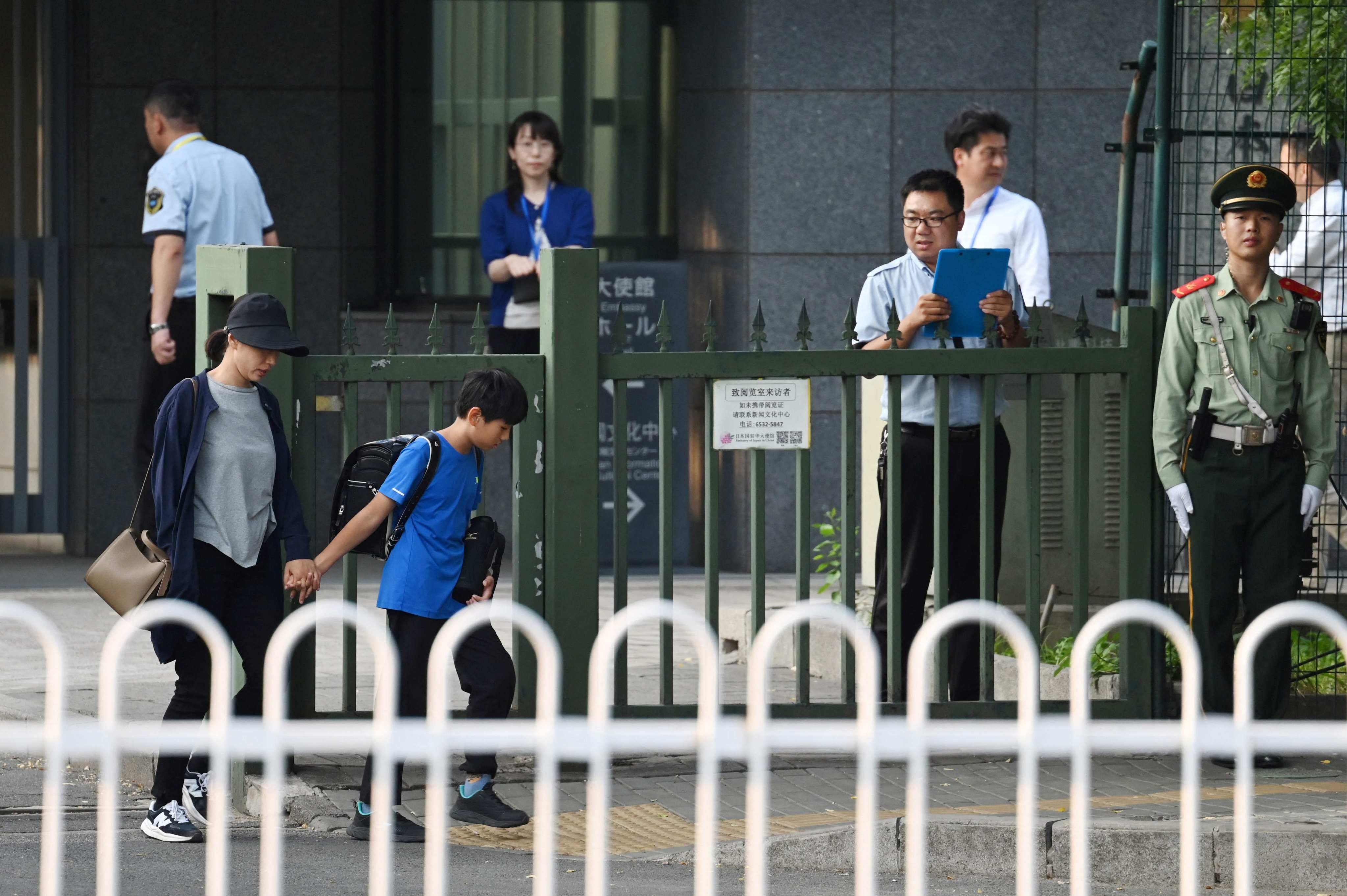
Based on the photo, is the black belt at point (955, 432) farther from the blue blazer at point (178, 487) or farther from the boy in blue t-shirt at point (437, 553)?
the blue blazer at point (178, 487)

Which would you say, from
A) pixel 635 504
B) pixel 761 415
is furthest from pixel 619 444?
pixel 635 504

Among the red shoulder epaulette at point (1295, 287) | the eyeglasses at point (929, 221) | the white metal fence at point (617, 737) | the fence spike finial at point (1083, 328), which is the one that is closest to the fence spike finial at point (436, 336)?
the eyeglasses at point (929, 221)

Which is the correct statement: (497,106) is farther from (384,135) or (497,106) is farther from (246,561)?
(246,561)

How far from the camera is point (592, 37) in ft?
40.0

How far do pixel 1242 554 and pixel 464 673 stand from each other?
2678mm

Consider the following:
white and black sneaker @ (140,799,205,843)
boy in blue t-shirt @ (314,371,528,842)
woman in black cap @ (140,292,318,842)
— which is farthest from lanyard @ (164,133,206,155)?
white and black sneaker @ (140,799,205,843)

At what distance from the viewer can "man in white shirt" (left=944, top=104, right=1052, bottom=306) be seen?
8.88 metres

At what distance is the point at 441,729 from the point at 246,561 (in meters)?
2.99

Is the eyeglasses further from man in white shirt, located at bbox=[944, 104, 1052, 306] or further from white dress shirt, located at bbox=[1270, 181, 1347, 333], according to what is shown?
man in white shirt, located at bbox=[944, 104, 1052, 306]

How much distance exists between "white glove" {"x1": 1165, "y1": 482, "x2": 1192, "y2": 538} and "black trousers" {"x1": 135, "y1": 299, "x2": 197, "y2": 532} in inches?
178

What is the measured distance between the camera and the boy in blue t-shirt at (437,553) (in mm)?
5926

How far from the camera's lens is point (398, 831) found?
19.8ft

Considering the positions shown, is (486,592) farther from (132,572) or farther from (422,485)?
(132,572)

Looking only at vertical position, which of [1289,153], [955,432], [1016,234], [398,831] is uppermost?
[1289,153]
